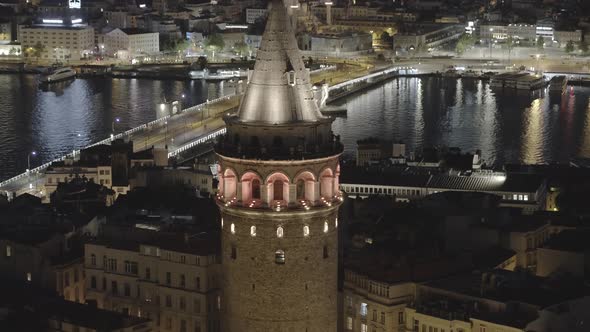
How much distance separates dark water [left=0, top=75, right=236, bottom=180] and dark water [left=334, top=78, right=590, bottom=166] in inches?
286

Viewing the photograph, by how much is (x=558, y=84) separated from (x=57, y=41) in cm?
2654

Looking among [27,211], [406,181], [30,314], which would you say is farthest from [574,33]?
[30,314]

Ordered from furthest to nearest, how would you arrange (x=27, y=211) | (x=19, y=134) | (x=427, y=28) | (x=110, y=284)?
(x=427, y=28) → (x=19, y=134) → (x=27, y=211) → (x=110, y=284)

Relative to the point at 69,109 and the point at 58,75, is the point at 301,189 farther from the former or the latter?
the point at 58,75

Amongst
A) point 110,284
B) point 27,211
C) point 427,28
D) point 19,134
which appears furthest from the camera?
point 427,28

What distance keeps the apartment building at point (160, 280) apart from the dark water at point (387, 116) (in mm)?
19921

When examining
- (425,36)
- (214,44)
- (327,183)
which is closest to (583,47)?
(425,36)

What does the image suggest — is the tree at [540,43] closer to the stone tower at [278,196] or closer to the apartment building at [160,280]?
the apartment building at [160,280]

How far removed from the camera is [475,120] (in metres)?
57.4

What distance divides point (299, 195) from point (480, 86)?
60995 mm

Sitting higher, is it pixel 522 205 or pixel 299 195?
pixel 299 195

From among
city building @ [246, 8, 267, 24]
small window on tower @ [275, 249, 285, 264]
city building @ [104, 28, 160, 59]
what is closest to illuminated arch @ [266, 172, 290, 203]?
small window on tower @ [275, 249, 285, 264]

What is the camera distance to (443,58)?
273 ft

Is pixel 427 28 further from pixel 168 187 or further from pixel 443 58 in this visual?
pixel 168 187
